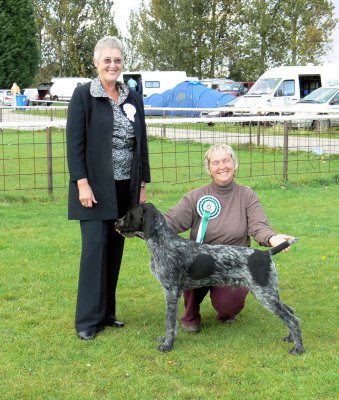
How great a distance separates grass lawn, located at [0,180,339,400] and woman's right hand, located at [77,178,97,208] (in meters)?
0.96

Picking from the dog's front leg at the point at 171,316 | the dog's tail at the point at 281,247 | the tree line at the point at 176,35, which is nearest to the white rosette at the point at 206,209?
the dog's front leg at the point at 171,316

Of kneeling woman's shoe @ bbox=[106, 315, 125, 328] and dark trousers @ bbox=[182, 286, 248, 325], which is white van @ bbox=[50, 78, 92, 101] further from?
dark trousers @ bbox=[182, 286, 248, 325]

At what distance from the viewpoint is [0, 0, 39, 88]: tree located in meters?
49.2

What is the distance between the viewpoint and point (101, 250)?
4.81m

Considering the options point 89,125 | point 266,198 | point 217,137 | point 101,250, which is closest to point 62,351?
point 101,250

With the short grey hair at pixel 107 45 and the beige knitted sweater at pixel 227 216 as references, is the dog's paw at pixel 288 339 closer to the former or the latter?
the beige knitted sweater at pixel 227 216

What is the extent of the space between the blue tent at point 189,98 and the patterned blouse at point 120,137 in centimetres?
2265

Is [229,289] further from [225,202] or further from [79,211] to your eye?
[79,211]

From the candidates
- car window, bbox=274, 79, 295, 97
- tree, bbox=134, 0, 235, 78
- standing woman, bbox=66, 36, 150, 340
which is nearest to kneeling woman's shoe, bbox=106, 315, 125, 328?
standing woman, bbox=66, 36, 150, 340

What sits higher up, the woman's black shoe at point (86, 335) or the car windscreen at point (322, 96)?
the car windscreen at point (322, 96)

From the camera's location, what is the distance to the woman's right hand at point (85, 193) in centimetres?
462

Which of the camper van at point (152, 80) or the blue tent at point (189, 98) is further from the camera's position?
the camper van at point (152, 80)

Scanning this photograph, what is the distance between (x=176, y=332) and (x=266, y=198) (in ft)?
18.7

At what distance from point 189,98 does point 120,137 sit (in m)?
26.4
